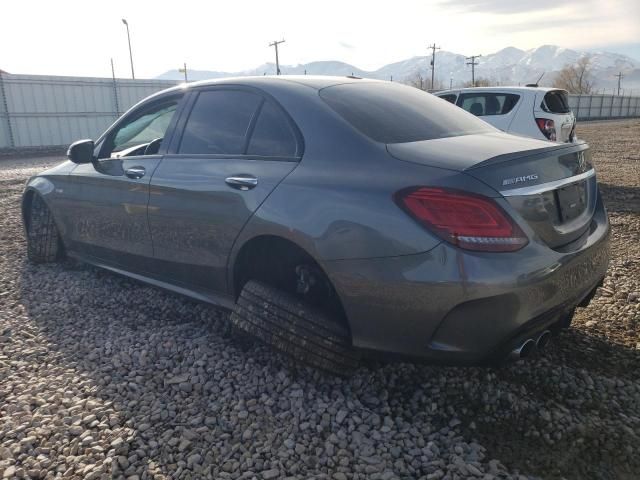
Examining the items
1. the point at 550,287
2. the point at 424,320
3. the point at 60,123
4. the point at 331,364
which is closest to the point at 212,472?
the point at 331,364

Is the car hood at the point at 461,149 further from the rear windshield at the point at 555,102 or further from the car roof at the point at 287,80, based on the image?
the rear windshield at the point at 555,102

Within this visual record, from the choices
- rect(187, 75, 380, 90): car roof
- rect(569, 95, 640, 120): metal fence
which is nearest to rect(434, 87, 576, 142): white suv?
rect(187, 75, 380, 90): car roof

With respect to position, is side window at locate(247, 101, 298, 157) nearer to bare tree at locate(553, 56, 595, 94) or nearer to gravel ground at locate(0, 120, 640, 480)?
gravel ground at locate(0, 120, 640, 480)

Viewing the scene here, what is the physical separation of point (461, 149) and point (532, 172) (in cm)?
33

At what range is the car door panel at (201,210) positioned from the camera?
271 centimetres

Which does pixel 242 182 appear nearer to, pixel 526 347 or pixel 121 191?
pixel 121 191

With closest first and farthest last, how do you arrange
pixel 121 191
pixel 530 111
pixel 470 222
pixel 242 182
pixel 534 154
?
pixel 470 222 → pixel 534 154 → pixel 242 182 → pixel 121 191 → pixel 530 111

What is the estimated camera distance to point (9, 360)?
3018 millimetres

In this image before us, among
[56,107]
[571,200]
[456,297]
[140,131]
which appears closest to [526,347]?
[456,297]

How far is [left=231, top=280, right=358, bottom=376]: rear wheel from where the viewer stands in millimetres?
2463

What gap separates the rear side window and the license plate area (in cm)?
626

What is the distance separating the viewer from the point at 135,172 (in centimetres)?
347

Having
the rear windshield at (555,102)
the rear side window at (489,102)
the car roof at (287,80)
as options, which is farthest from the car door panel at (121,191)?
the rear windshield at (555,102)

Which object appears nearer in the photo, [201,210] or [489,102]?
[201,210]
